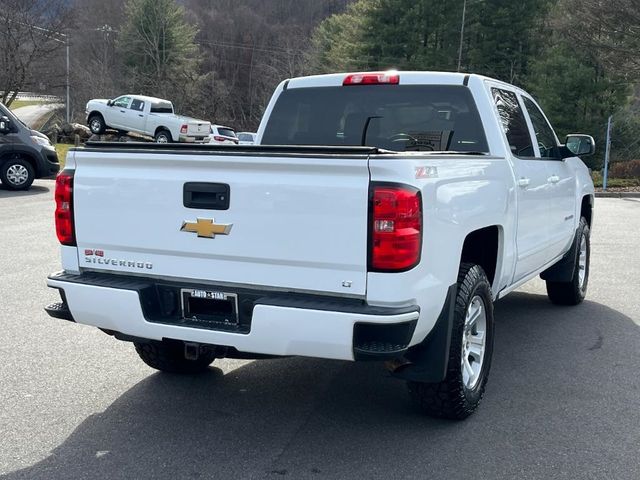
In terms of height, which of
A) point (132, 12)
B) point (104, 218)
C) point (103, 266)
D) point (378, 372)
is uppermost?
point (132, 12)

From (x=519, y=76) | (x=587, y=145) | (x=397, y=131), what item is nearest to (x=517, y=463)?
(x=397, y=131)

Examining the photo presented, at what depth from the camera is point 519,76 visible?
143 ft

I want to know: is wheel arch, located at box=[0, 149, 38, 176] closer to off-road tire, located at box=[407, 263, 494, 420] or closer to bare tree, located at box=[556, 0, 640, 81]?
off-road tire, located at box=[407, 263, 494, 420]

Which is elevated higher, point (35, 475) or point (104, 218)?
point (104, 218)

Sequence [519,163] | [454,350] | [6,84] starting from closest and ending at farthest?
1. [454,350]
2. [519,163]
3. [6,84]

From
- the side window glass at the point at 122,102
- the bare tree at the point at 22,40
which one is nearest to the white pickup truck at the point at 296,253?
the side window glass at the point at 122,102

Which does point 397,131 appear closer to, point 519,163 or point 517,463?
point 519,163

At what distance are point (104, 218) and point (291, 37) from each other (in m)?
75.3

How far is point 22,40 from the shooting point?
104ft

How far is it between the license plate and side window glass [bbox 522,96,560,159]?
11.1 ft

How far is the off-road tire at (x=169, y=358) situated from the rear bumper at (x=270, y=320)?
2.64 feet

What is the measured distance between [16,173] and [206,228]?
14.5m

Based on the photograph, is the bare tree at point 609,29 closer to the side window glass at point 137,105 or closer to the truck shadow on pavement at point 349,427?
the side window glass at point 137,105

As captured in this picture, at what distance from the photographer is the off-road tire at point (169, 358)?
4625 mm
